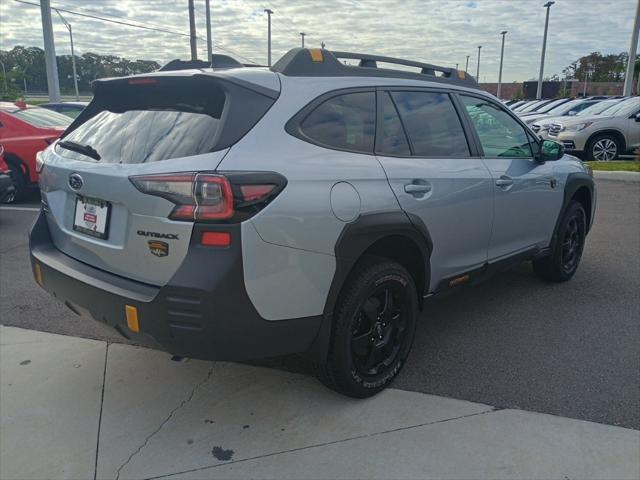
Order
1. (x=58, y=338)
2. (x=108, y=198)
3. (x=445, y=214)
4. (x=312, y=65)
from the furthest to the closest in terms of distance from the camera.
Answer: (x=58, y=338) → (x=445, y=214) → (x=312, y=65) → (x=108, y=198)

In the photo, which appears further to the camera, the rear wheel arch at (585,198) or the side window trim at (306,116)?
the rear wheel arch at (585,198)

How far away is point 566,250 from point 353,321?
3.04 m

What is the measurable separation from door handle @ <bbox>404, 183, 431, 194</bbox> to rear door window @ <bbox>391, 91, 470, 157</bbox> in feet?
0.72

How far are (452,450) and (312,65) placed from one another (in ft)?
6.84

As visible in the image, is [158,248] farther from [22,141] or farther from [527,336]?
[22,141]

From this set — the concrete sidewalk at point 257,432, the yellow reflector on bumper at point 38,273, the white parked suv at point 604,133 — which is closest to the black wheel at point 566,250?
the concrete sidewalk at point 257,432

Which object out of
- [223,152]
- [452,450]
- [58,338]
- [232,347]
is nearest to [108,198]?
[223,152]

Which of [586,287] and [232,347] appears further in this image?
[586,287]

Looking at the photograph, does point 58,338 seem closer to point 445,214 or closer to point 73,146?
point 73,146

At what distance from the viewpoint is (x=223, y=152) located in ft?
7.76

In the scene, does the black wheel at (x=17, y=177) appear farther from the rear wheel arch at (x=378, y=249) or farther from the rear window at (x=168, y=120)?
the rear wheel arch at (x=378, y=249)

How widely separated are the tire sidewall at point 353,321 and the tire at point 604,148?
1175 cm

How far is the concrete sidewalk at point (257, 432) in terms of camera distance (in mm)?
2543

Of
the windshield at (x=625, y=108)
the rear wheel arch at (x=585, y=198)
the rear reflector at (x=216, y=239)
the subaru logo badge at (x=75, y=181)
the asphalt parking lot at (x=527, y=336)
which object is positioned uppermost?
the subaru logo badge at (x=75, y=181)
